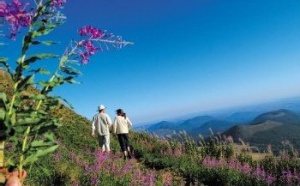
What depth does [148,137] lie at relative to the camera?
30344mm

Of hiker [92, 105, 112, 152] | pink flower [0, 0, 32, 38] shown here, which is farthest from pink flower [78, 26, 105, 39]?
hiker [92, 105, 112, 152]

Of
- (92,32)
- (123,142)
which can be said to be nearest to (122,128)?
(123,142)

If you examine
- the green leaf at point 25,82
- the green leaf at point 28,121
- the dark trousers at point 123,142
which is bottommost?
the dark trousers at point 123,142

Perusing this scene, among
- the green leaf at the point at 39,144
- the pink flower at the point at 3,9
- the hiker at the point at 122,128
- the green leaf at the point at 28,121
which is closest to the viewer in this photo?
the pink flower at the point at 3,9

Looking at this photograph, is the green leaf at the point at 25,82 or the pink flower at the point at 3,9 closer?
the pink flower at the point at 3,9

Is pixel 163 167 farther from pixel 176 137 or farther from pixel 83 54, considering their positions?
pixel 83 54

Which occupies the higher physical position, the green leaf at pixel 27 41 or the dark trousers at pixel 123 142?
the green leaf at pixel 27 41

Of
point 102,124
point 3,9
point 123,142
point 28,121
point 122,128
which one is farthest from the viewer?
point 123,142

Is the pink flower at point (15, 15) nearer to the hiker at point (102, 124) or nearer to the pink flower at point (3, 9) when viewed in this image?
the pink flower at point (3, 9)

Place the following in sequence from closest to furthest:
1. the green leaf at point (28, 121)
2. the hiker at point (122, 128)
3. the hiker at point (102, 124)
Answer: the green leaf at point (28, 121), the hiker at point (102, 124), the hiker at point (122, 128)

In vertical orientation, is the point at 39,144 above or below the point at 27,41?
below

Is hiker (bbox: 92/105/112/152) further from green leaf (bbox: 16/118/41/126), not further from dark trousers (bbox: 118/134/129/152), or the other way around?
green leaf (bbox: 16/118/41/126)

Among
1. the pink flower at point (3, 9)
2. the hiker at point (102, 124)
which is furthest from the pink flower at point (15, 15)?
the hiker at point (102, 124)

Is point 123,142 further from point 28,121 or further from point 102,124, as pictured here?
point 28,121
